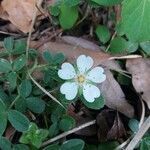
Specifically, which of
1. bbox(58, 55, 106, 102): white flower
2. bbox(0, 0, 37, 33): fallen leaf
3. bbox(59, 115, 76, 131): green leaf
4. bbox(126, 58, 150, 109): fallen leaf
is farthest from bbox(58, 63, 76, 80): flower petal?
bbox(0, 0, 37, 33): fallen leaf

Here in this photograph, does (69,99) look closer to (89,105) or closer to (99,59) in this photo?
(89,105)

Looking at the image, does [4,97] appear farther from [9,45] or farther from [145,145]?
[145,145]

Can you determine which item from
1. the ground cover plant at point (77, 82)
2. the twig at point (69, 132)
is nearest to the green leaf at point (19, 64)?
the ground cover plant at point (77, 82)

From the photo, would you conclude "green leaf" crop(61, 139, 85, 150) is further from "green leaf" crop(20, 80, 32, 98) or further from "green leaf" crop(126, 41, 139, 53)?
"green leaf" crop(126, 41, 139, 53)

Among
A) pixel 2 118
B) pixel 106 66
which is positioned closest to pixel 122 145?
pixel 106 66

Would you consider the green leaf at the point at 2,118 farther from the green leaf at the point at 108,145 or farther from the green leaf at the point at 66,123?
the green leaf at the point at 108,145
